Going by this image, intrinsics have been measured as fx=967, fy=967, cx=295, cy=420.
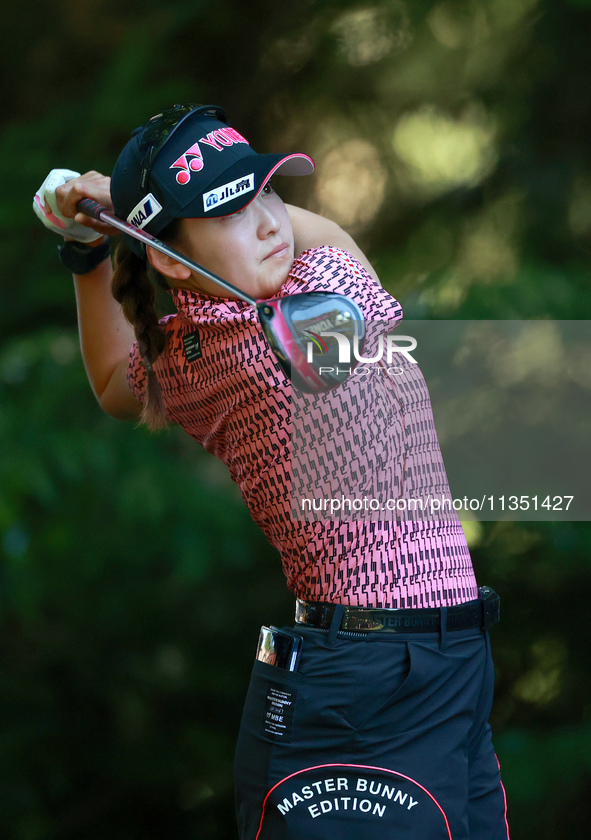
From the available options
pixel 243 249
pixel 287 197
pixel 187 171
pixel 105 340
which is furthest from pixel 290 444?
pixel 287 197

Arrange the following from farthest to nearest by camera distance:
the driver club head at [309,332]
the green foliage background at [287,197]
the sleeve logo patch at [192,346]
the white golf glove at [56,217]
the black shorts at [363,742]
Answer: the green foliage background at [287,197] < the white golf glove at [56,217] < the sleeve logo patch at [192,346] < the black shorts at [363,742] < the driver club head at [309,332]

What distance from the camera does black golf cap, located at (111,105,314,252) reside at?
1170mm

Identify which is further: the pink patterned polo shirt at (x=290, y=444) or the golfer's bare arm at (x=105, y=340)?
the golfer's bare arm at (x=105, y=340)

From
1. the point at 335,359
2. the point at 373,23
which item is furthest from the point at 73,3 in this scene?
the point at 335,359

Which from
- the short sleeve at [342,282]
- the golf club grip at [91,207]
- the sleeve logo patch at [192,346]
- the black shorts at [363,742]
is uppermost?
the golf club grip at [91,207]

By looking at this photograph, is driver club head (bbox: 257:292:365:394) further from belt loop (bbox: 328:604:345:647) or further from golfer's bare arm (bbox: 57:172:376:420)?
golfer's bare arm (bbox: 57:172:376:420)

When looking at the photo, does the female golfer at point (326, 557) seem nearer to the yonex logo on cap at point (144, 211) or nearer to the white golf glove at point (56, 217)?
the yonex logo on cap at point (144, 211)

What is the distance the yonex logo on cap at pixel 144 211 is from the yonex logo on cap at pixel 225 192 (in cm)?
6

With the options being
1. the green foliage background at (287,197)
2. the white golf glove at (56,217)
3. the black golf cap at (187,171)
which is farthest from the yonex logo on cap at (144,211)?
the green foliage background at (287,197)

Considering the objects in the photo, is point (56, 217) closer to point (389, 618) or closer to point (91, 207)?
point (91, 207)

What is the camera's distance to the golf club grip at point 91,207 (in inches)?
51.9

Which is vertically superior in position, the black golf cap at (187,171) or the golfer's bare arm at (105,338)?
the black golf cap at (187,171)

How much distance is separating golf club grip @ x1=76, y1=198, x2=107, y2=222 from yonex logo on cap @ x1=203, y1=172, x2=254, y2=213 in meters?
0.20

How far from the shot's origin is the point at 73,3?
7.98ft
